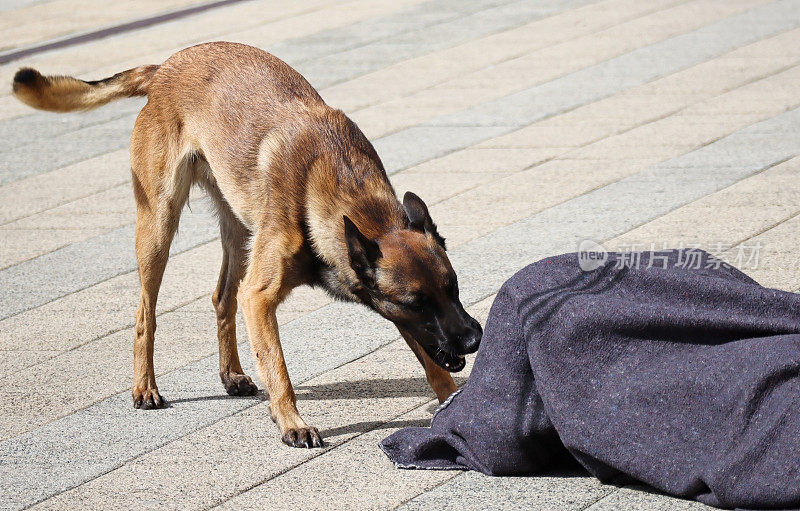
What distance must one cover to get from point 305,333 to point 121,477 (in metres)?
1.63

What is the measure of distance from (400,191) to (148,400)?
312 cm

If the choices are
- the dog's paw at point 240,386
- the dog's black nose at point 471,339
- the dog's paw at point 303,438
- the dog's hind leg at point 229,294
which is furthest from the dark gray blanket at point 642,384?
the dog's hind leg at point 229,294

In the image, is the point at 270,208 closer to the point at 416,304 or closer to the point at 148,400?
the point at 416,304

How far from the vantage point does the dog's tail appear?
5.70 meters

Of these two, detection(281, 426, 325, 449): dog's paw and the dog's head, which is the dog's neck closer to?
the dog's head

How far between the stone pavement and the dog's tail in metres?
1.22

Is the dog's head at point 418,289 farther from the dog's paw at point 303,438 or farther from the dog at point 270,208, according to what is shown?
the dog's paw at point 303,438

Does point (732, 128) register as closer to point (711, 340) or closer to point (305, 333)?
point (305, 333)

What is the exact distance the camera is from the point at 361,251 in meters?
4.44

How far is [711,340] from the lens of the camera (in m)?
3.90

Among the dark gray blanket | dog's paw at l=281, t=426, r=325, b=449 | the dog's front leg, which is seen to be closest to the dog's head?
the dark gray blanket

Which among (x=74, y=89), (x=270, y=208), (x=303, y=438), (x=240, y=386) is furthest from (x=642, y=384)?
(x=74, y=89)

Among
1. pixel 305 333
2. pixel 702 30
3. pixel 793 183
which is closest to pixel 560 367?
pixel 305 333

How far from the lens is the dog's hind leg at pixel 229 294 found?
5387 millimetres
